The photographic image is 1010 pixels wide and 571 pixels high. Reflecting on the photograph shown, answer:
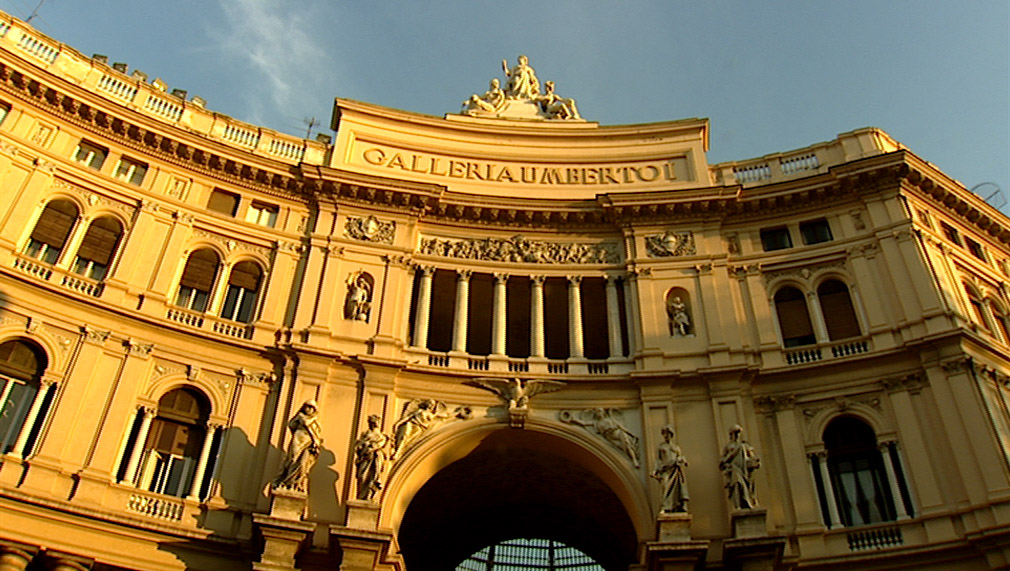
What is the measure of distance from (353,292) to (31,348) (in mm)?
8172

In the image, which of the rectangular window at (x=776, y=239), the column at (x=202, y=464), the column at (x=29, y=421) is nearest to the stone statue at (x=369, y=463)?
the column at (x=202, y=464)

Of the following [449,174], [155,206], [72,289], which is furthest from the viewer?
[449,174]

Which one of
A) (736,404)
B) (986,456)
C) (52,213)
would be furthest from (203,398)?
(986,456)

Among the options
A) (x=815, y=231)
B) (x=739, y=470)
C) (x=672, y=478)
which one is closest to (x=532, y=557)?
(x=672, y=478)

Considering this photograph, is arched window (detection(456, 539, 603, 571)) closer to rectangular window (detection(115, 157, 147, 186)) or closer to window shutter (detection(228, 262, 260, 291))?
window shutter (detection(228, 262, 260, 291))

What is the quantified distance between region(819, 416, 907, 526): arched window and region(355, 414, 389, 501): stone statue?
429 inches

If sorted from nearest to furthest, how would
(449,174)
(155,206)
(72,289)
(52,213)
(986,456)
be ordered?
(986,456) < (72,289) < (52,213) < (155,206) < (449,174)

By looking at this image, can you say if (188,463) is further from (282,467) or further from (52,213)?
(52,213)

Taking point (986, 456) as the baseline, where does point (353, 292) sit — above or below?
above

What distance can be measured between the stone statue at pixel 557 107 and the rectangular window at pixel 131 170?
14168mm

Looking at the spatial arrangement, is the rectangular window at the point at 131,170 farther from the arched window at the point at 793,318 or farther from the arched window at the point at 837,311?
the arched window at the point at 837,311

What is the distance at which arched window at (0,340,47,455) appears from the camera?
18781 millimetres

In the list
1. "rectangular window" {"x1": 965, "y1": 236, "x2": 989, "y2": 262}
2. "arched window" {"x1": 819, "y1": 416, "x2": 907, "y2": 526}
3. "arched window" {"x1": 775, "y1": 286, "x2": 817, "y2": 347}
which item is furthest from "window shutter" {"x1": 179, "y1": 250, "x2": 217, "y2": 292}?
"rectangular window" {"x1": 965, "y1": 236, "x2": 989, "y2": 262}

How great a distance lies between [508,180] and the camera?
27.9 m
